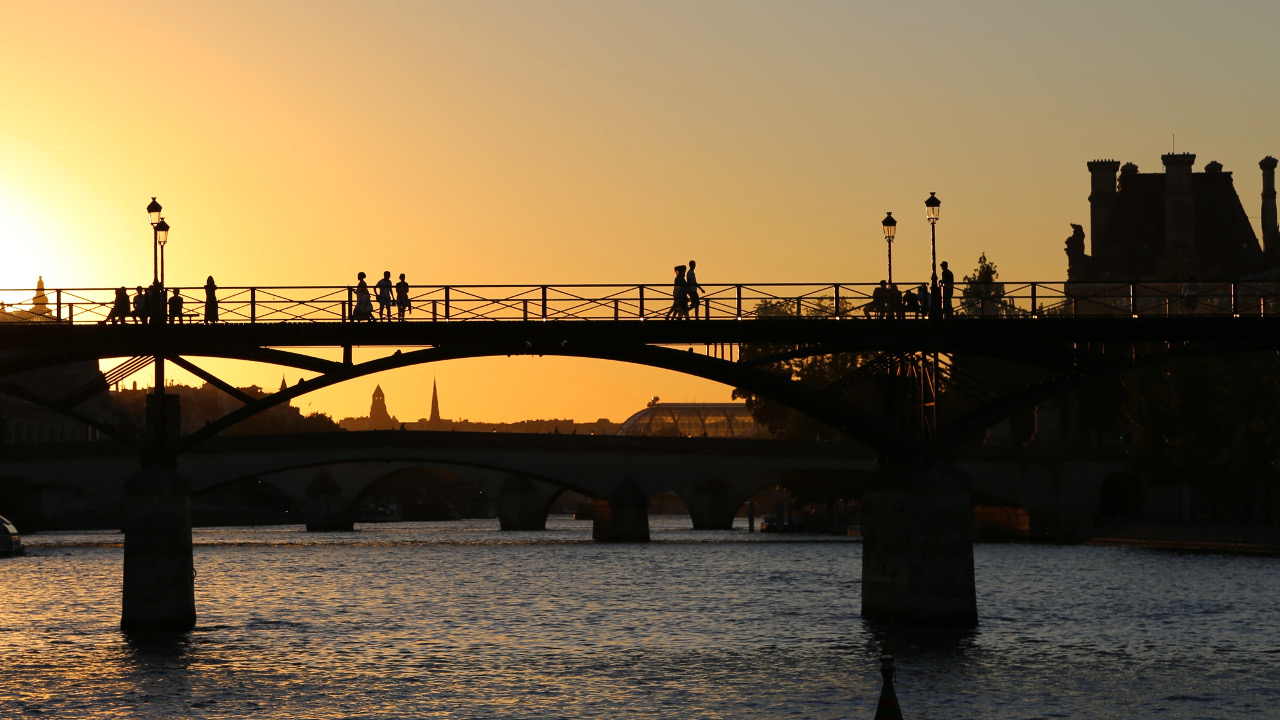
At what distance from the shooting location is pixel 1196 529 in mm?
100375

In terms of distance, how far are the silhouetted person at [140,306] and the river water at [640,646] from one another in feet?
30.9

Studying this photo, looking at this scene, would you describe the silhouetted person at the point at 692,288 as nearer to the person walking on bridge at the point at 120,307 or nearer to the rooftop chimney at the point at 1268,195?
the person walking on bridge at the point at 120,307

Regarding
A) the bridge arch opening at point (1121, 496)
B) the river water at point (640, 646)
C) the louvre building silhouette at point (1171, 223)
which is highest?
the louvre building silhouette at point (1171, 223)

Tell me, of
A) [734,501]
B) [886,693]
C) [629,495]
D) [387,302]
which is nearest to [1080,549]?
[629,495]

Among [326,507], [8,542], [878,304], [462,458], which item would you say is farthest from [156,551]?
[326,507]

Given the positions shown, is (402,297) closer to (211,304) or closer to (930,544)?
(211,304)

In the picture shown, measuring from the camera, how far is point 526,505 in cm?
15450

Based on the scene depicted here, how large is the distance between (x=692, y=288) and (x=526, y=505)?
105649 millimetres

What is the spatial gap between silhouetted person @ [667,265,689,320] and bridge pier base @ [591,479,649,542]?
75.5m

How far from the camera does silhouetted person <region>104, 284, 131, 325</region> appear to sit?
168ft

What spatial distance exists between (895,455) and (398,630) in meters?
16.7

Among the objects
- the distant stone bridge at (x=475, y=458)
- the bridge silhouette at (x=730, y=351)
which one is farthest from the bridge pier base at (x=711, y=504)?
the bridge silhouette at (x=730, y=351)

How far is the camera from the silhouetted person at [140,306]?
51.1 m

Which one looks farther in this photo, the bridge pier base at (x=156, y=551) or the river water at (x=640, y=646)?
the bridge pier base at (x=156, y=551)
